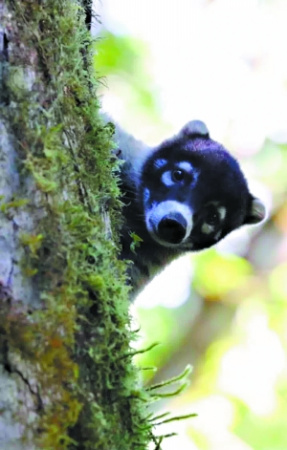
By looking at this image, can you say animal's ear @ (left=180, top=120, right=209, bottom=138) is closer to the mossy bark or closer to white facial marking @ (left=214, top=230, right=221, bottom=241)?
white facial marking @ (left=214, top=230, right=221, bottom=241)

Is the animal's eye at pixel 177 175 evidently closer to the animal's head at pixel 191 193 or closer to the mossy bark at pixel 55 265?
the animal's head at pixel 191 193

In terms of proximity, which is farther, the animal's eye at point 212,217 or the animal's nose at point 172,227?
the animal's eye at point 212,217

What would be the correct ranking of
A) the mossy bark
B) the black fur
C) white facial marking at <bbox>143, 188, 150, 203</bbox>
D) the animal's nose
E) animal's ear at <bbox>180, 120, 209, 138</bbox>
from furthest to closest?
animal's ear at <bbox>180, 120, 209, 138</bbox> → white facial marking at <bbox>143, 188, 150, 203</bbox> → the black fur → the animal's nose → the mossy bark

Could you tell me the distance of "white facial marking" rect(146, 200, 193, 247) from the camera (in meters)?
3.85

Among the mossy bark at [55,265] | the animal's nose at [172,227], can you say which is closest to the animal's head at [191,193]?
the animal's nose at [172,227]

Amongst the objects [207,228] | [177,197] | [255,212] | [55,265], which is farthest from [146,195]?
[55,265]

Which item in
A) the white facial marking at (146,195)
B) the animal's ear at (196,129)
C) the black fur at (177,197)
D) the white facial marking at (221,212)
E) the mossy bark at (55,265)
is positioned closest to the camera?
the mossy bark at (55,265)

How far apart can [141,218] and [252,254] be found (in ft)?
13.1

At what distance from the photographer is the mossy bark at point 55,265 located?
151cm

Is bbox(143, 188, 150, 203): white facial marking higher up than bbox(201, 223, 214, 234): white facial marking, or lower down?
higher up

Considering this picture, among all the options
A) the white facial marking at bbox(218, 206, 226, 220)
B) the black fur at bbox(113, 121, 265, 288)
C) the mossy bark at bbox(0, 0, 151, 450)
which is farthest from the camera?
the white facial marking at bbox(218, 206, 226, 220)

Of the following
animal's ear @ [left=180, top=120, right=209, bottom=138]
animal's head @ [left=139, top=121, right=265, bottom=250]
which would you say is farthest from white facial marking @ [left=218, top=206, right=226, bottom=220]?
animal's ear @ [left=180, top=120, right=209, bottom=138]

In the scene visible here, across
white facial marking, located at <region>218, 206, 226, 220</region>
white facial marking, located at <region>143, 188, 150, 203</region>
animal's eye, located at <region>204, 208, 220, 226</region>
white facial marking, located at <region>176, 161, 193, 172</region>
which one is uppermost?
white facial marking, located at <region>176, 161, 193, 172</region>

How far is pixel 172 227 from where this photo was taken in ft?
12.5
